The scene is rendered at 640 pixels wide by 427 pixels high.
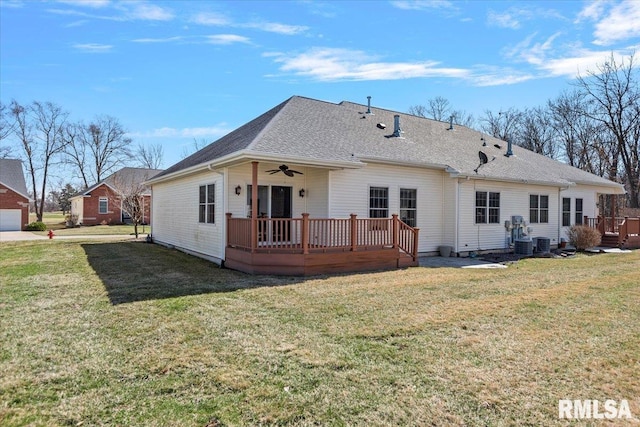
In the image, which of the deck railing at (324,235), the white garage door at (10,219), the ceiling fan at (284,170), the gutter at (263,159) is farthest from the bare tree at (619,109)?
the white garage door at (10,219)

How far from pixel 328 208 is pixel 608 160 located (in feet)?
102

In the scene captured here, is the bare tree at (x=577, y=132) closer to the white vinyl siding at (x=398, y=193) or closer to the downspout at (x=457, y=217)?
the downspout at (x=457, y=217)

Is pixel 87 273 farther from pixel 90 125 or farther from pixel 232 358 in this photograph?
pixel 90 125

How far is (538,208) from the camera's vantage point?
50.6 feet

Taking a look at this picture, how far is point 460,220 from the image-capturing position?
1289 cm

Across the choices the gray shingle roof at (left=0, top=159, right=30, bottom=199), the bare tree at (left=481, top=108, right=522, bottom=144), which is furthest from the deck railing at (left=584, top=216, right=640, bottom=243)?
the gray shingle roof at (left=0, top=159, right=30, bottom=199)

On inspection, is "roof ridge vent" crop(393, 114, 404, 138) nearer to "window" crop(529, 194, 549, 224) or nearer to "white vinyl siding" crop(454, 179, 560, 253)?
"white vinyl siding" crop(454, 179, 560, 253)

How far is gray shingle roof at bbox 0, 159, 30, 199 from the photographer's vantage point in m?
28.7

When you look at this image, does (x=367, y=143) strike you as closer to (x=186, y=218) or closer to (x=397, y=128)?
(x=397, y=128)

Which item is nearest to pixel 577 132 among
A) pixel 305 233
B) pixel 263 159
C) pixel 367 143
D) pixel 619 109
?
pixel 619 109

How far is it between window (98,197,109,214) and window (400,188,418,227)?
31.0 meters

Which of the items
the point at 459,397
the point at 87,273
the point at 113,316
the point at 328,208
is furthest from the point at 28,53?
the point at 459,397

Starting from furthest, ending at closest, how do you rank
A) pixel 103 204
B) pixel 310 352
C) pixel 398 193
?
pixel 103 204 < pixel 398 193 < pixel 310 352

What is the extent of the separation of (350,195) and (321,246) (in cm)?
224
